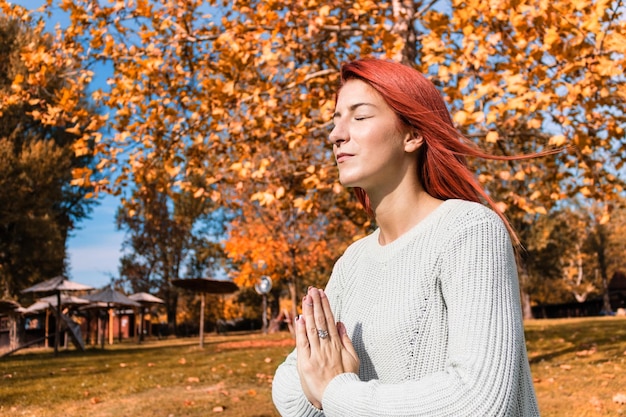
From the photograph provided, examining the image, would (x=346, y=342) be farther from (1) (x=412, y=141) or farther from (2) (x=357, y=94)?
(2) (x=357, y=94)

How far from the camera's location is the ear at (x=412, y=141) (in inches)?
70.9

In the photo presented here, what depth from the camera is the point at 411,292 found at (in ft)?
5.42

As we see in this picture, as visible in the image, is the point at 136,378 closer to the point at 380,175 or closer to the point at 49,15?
the point at 49,15

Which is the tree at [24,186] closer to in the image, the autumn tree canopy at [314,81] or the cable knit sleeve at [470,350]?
the autumn tree canopy at [314,81]

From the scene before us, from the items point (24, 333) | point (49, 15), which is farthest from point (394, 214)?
point (24, 333)

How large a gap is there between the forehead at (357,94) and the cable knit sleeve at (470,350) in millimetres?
439

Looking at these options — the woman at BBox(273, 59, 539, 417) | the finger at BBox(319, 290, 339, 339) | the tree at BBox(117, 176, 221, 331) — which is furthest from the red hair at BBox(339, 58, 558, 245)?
the tree at BBox(117, 176, 221, 331)

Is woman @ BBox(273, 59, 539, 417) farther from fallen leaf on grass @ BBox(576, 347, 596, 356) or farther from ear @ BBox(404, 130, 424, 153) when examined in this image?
fallen leaf on grass @ BBox(576, 347, 596, 356)

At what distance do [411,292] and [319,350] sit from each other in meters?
0.29

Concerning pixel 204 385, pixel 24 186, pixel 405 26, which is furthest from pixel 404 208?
pixel 24 186

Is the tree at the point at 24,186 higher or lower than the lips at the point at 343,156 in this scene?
higher

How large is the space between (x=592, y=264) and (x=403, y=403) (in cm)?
5589

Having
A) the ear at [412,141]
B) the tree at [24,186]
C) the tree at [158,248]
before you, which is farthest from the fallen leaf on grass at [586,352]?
the tree at [158,248]

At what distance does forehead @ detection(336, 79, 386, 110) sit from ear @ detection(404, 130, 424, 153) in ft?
0.42
